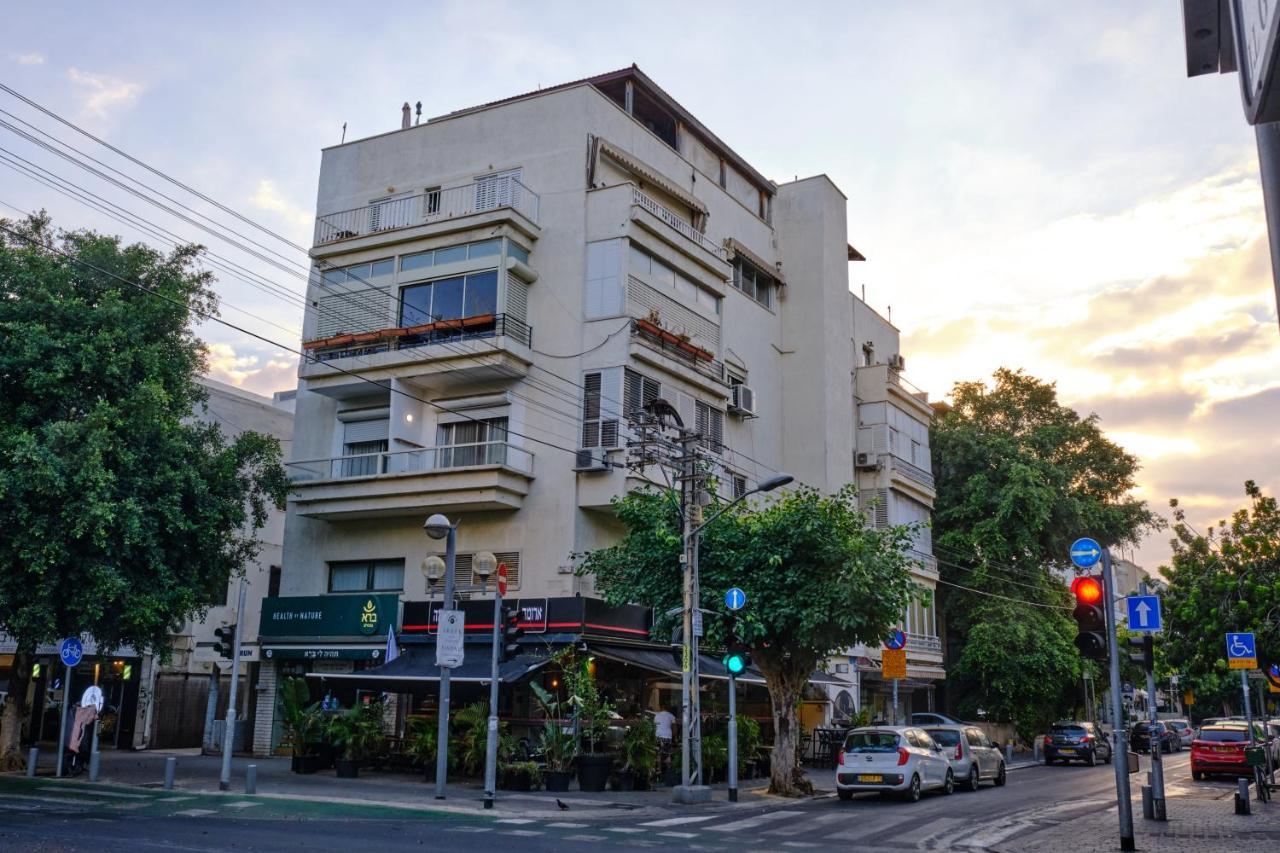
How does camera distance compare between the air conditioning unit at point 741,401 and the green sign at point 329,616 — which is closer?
the green sign at point 329,616

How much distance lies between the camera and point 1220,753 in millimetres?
30109

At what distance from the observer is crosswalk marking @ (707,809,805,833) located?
1744 cm

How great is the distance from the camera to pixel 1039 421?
167 ft

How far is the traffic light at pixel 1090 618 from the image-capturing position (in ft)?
49.2

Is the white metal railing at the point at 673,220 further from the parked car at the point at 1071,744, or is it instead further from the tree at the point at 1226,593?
the parked car at the point at 1071,744

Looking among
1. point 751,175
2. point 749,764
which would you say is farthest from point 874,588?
point 751,175

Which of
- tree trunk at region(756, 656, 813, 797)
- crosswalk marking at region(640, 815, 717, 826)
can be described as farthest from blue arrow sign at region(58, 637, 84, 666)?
tree trunk at region(756, 656, 813, 797)

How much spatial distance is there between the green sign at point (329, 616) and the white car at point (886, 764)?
42.3ft

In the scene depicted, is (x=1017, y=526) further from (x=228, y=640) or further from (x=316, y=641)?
(x=228, y=640)

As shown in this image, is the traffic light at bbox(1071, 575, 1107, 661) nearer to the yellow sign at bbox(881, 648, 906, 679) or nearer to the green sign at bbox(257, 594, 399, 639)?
the yellow sign at bbox(881, 648, 906, 679)

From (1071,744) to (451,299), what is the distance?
26935mm

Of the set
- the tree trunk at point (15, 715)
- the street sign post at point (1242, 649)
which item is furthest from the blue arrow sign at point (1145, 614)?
the tree trunk at point (15, 715)

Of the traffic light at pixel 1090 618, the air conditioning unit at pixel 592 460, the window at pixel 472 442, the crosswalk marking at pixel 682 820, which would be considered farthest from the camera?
the window at pixel 472 442

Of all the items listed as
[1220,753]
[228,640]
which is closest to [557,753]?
[228,640]
